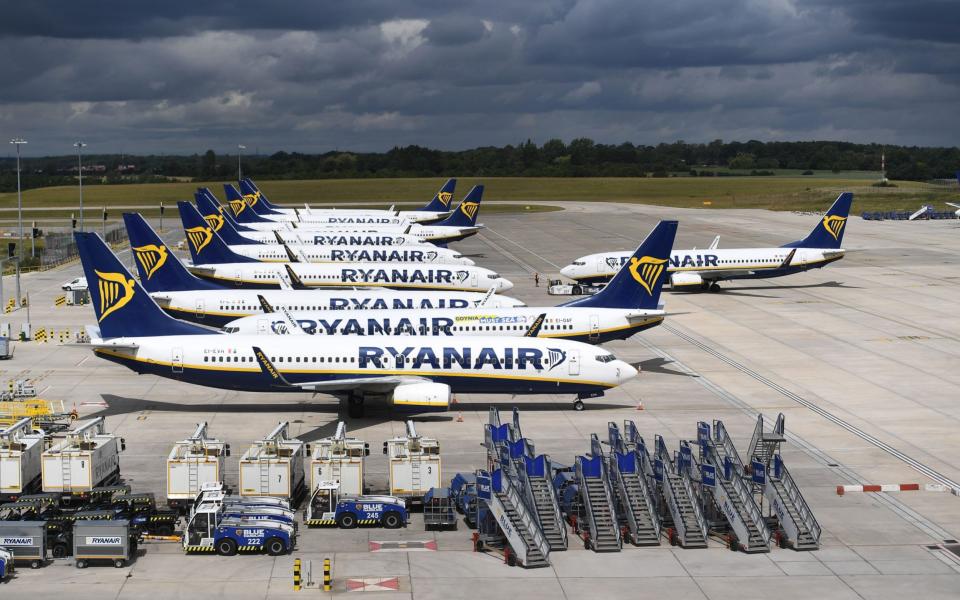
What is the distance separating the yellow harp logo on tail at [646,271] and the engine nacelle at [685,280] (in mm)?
33453

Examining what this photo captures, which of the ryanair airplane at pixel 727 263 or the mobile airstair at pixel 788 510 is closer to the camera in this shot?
the mobile airstair at pixel 788 510

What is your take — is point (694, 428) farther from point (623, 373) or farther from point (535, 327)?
point (535, 327)

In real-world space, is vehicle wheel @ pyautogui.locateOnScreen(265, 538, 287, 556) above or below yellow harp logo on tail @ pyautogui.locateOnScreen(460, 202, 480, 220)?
below

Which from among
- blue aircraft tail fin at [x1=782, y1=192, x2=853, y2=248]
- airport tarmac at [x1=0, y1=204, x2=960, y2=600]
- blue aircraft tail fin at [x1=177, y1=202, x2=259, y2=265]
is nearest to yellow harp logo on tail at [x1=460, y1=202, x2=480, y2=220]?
airport tarmac at [x1=0, y1=204, x2=960, y2=600]

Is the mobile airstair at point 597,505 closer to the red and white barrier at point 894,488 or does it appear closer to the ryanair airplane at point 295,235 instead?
the red and white barrier at point 894,488

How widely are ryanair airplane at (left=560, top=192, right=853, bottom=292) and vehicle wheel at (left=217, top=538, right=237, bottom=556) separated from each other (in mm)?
69217

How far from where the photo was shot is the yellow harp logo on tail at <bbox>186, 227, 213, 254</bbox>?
308ft

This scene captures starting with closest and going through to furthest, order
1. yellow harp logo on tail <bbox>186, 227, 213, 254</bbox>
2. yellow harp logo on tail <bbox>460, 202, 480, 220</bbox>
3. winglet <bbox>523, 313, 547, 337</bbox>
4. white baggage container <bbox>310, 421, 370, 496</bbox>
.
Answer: white baggage container <bbox>310, 421, 370, 496</bbox>, winglet <bbox>523, 313, 547, 337</bbox>, yellow harp logo on tail <bbox>186, 227, 213, 254</bbox>, yellow harp logo on tail <bbox>460, 202, 480, 220</bbox>

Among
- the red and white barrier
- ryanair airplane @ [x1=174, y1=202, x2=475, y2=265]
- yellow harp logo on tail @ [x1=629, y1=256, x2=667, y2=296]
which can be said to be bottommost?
the red and white barrier

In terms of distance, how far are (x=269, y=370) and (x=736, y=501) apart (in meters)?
23.1

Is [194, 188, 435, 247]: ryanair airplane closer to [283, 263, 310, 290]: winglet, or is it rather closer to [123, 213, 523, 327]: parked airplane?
[283, 263, 310, 290]: winglet

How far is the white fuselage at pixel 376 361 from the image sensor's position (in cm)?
5338

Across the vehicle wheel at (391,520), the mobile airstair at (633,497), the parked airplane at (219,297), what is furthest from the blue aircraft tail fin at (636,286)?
the vehicle wheel at (391,520)

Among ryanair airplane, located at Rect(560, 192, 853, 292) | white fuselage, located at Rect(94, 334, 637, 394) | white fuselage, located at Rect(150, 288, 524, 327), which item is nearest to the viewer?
white fuselage, located at Rect(94, 334, 637, 394)
